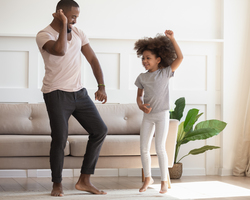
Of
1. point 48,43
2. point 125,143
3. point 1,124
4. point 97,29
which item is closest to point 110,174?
point 125,143

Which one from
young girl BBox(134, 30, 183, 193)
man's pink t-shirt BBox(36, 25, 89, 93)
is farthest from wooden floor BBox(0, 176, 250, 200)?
man's pink t-shirt BBox(36, 25, 89, 93)

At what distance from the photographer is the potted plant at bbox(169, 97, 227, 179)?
137 inches

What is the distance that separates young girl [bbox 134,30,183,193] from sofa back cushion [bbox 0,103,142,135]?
29.0 inches

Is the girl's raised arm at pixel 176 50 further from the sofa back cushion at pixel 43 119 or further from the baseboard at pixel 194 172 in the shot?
the baseboard at pixel 194 172

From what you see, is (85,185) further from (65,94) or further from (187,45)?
(187,45)

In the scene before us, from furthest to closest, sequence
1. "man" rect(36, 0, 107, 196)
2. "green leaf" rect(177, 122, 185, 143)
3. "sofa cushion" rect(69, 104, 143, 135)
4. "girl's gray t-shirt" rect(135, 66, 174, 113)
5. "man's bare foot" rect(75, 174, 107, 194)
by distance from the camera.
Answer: "green leaf" rect(177, 122, 185, 143)
"sofa cushion" rect(69, 104, 143, 135)
"girl's gray t-shirt" rect(135, 66, 174, 113)
"man's bare foot" rect(75, 174, 107, 194)
"man" rect(36, 0, 107, 196)

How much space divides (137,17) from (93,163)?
2.01m

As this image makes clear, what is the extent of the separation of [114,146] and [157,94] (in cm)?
57

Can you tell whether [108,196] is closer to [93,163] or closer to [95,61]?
[93,163]

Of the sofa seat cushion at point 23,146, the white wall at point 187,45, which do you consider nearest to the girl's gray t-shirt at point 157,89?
the sofa seat cushion at point 23,146

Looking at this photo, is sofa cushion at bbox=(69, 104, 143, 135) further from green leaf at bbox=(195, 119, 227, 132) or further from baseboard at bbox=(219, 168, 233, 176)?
baseboard at bbox=(219, 168, 233, 176)

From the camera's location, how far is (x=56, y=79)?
2.40 metres

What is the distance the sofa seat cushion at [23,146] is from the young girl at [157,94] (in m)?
0.66

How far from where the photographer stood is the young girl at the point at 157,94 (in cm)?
261
